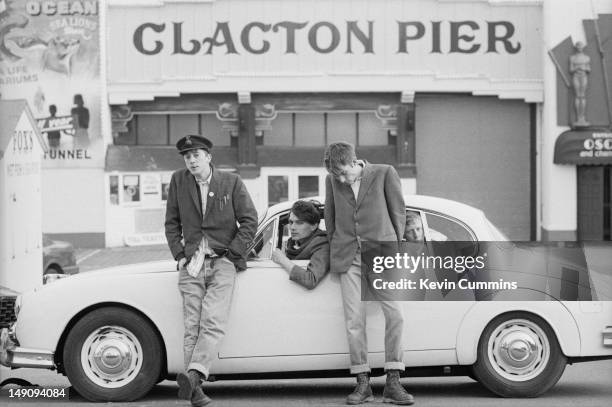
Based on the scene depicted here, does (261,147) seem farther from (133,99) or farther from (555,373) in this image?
(555,373)

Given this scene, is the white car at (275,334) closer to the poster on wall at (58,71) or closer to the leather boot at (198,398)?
the leather boot at (198,398)

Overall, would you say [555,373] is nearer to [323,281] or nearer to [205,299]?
[323,281]

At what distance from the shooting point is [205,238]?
287 inches

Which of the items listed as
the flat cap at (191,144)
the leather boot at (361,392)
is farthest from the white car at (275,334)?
the flat cap at (191,144)

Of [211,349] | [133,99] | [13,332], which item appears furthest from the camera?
[133,99]

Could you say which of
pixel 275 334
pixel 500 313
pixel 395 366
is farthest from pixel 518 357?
pixel 275 334

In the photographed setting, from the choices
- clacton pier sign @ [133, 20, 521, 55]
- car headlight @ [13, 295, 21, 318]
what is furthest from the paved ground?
car headlight @ [13, 295, 21, 318]

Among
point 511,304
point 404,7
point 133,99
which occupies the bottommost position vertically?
point 511,304

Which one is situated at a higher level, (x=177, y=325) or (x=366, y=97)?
(x=366, y=97)

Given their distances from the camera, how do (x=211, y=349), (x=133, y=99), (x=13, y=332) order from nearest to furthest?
(x=211, y=349) → (x=13, y=332) → (x=133, y=99)

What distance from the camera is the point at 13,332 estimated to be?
759 cm

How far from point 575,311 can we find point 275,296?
2096mm

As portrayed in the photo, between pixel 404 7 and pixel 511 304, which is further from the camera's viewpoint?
pixel 404 7

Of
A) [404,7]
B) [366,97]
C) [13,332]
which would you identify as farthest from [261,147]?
[13,332]
